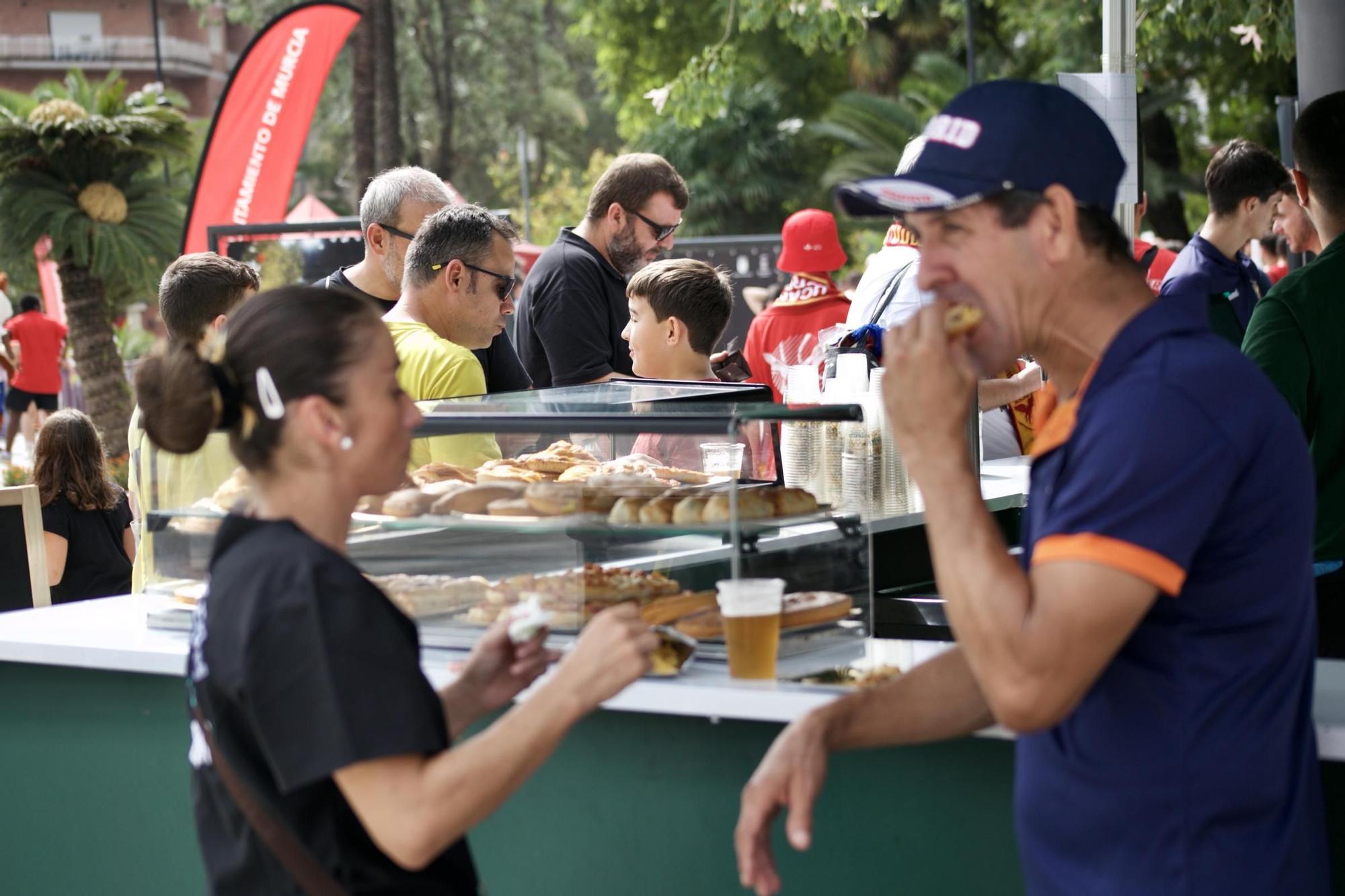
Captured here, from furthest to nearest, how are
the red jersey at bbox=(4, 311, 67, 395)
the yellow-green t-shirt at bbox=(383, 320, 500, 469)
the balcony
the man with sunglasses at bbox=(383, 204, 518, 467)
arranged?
the balcony → the red jersey at bbox=(4, 311, 67, 395) → the man with sunglasses at bbox=(383, 204, 518, 467) → the yellow-green t-shirt at bbox=(383, 320, 500, 469)

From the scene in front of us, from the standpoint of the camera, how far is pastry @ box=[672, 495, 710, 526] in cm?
296

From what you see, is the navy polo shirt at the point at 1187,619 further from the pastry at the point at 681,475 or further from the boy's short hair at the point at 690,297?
the boy's short hair at the point at 690,297

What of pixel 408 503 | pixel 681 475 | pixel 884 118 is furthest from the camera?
pixel 884 118

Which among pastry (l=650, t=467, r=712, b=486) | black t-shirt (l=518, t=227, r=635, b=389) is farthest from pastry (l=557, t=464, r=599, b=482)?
black t-shirt (l=518, t=227, r=635, b=389)

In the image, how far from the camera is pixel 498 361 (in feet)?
18.0

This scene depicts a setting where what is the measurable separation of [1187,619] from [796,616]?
1116 millimetres

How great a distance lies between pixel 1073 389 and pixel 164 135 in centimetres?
1236

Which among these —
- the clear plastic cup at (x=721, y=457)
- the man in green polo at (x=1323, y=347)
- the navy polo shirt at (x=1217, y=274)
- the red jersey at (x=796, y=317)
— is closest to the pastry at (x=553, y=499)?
the clear plastic cup at (x=721, y=457)

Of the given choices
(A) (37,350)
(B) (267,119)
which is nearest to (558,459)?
(B) (267,119)

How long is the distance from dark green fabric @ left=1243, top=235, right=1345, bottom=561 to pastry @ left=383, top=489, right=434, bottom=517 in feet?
6.87

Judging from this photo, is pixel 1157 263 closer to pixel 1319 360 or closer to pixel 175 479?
pixel 1319 360

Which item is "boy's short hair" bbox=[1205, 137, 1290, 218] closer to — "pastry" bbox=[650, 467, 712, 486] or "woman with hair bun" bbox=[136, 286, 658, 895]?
"pastry" bbox=[650, 467, 712, 486]

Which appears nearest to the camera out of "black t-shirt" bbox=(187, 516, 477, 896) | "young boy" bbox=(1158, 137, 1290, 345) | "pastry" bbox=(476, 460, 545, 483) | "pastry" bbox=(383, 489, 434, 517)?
"black t-shirt" bbox=(187, 516, 477, 896)

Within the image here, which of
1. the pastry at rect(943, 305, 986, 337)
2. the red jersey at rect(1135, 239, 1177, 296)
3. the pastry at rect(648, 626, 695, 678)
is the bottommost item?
the pastry at rect(648, 626, 695, 678)
